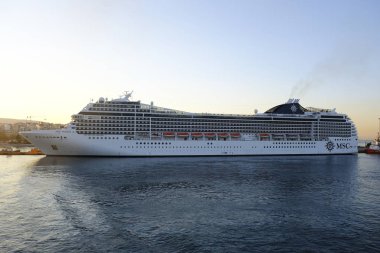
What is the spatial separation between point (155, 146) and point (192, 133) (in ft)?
33.6

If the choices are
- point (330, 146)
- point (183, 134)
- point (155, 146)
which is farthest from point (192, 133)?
point (330, 146)

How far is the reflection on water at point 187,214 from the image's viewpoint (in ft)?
66.6

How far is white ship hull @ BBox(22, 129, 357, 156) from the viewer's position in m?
72.8

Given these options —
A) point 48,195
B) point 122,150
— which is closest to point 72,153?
point 122,150

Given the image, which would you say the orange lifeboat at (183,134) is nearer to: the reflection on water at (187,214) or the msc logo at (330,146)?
the reflection on water at (187,214)

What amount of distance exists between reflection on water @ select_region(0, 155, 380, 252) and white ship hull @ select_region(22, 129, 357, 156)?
27843 millimetres

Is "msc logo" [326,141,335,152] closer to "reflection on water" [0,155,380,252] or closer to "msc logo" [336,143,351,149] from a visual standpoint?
"msc logo" [336,143,351,149]

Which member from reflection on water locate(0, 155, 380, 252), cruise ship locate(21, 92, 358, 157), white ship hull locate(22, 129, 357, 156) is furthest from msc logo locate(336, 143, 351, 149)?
reflection on water locate(0, 155, 380, 252)

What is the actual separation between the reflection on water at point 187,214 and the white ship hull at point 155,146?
2784 centimetres

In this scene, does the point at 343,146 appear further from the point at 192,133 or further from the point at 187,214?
the point at 187,214

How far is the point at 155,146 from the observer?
77.9m

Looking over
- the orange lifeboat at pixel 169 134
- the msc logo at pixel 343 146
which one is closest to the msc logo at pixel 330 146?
the msc logo at pixel 343 146

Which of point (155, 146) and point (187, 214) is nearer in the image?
point (187, 214)

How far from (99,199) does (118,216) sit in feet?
21.2
